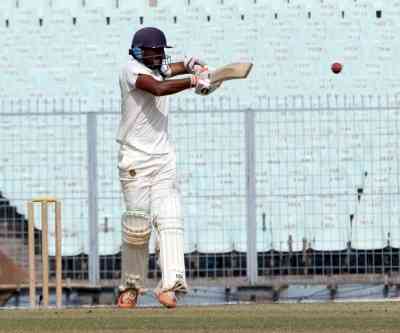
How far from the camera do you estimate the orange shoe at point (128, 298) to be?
32.3 feet

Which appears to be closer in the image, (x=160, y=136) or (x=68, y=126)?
(x=160, y=136)

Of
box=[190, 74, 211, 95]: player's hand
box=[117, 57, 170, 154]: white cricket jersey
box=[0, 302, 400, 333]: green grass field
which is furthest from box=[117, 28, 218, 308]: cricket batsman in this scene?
box=[0, 302, 400, 333]: green grass field

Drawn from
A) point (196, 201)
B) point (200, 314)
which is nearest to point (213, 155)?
point (196, 201)

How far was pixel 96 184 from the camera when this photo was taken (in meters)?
14.4

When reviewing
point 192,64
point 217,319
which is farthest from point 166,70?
point 217,319

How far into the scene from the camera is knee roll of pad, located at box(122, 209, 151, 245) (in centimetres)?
962

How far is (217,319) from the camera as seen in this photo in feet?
28.0

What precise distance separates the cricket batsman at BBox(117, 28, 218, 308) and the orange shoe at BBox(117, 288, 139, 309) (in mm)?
86

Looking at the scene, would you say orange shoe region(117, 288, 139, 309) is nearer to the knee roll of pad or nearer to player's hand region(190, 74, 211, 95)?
the knee roll of pad

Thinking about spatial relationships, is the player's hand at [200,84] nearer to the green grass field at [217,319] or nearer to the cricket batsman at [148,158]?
the cricket batsman at [148,158]

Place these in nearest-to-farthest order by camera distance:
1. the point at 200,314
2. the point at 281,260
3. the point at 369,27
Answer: the point at 200,314, the point at 281,260, the point at 369,27

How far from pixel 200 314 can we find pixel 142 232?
793mm

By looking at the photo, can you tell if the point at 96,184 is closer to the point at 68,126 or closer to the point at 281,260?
the point at 68,126

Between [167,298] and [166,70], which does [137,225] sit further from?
[166,70]
